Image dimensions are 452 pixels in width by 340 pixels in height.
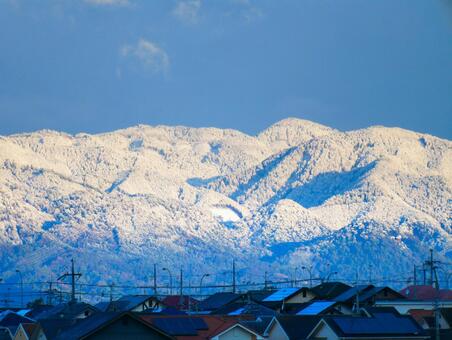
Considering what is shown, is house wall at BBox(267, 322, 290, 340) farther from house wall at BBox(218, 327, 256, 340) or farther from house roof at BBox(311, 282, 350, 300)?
house roof at BBox(311, 282, 350, 300)

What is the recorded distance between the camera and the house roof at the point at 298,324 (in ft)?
328

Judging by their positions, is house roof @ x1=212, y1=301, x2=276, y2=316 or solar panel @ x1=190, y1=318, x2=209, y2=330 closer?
solar panel @ x1=190, y1=318, x2=209, y2=330

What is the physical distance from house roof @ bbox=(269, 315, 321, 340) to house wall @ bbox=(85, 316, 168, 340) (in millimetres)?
25758

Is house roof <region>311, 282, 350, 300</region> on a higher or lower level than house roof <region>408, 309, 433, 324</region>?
higher

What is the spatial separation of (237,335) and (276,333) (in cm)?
764

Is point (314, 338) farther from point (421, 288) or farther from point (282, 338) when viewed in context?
point (421, 288)

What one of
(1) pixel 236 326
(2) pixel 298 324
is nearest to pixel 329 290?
(2) pixel 298 324

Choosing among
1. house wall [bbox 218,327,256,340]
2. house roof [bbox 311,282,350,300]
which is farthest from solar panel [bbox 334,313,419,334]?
house roof [bbox 311,282,350,300]

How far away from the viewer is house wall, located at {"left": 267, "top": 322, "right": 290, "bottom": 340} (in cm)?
10344

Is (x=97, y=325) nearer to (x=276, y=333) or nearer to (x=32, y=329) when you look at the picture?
(x=276, y=333)

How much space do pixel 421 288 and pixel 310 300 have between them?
92.5 ft

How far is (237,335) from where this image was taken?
97.8 meters

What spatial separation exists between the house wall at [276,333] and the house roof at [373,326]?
5982 millimetres

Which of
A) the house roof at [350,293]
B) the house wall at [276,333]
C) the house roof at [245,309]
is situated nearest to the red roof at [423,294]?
the house roof at [350,293]
